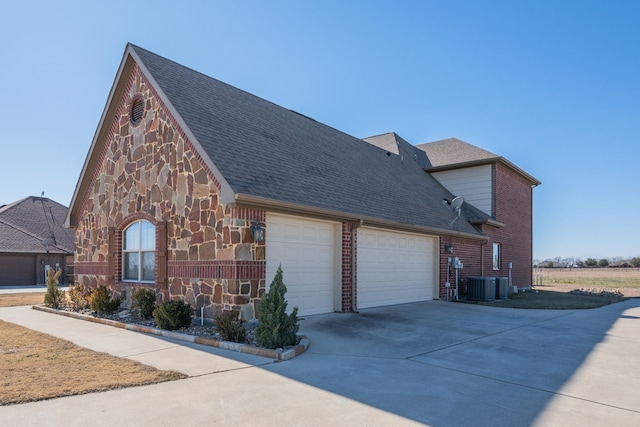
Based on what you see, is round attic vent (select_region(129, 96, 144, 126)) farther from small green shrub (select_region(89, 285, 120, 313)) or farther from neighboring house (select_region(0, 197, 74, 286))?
neighboring house (select_region(0, 197, 74, 286))

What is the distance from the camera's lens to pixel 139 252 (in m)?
12.3

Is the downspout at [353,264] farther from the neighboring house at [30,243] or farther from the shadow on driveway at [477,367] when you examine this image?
the neighboring house at [30,243]

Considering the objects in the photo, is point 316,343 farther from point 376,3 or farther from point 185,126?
point 376,3

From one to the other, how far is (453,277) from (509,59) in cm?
803

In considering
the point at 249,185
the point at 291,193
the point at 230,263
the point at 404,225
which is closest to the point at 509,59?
the point at 404,225

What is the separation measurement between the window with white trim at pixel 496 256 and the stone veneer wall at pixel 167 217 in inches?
584

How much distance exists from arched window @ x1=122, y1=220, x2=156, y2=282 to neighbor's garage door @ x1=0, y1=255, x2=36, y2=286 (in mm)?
22810

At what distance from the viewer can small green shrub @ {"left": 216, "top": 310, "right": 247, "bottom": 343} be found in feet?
26.9

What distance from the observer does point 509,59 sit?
1512 cm

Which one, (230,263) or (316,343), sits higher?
(230,263)

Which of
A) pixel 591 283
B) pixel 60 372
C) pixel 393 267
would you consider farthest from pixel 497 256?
pixel 60 372

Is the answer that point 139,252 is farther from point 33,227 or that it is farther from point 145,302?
point 33,227

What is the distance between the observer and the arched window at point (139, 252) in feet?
39.3

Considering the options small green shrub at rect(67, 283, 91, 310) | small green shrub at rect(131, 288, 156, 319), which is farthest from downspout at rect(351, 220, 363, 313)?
small green shrub at rect(67, 283, 91, 310)
